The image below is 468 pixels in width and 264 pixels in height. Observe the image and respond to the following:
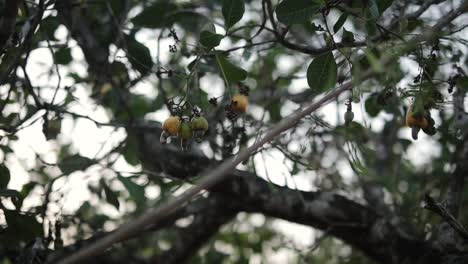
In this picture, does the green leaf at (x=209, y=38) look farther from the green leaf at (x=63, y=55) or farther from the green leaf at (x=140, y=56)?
the green leaf at (x=63, y=55)

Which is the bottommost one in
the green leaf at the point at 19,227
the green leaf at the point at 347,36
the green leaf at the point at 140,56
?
the green leaf at the point at 19,227

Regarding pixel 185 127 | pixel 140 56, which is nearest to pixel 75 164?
pixel 140 56

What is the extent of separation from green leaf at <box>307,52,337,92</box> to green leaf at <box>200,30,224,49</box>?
10.3 inches

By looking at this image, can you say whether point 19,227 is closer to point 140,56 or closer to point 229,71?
point 140,56

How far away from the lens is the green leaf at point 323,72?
1.28 meters

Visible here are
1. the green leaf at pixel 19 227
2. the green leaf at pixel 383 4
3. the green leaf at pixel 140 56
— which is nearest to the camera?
the green leaf at pixel 383 4

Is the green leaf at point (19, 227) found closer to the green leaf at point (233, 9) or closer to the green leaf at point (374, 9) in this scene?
the green leaf at point (233, 9)

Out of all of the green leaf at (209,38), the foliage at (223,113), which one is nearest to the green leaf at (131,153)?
the foliage at (223,113)

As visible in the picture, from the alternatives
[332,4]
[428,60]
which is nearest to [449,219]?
[428,60]

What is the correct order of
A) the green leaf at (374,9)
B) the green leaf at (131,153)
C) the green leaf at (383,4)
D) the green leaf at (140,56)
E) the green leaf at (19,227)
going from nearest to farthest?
the green leaf at (374,9) < the green leaf at (383,4) < the green leaf at (19,227) < the green leaf at (140,56) < the green leaf at (131,153)

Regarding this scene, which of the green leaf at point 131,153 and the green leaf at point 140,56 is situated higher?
the green leaf at point 140,56

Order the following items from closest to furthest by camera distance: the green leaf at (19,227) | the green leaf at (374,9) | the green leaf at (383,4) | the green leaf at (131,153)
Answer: the green leaf at (374,9)
the green leaf at (383,4)
the green leaf at (19,227)
the green leaf at (131,153)

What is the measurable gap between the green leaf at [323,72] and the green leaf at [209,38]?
26 centimetres

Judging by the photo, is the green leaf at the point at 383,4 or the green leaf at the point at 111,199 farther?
the green leaf at the point at 111,199
